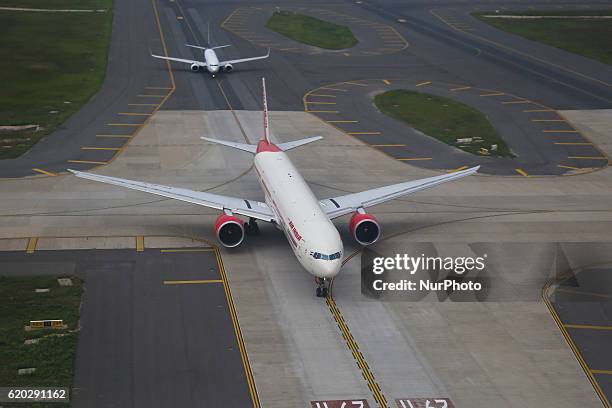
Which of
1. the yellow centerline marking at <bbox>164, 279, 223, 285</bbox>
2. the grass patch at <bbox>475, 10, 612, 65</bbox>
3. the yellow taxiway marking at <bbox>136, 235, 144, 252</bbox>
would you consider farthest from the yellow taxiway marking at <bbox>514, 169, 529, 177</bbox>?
the grass patch at <bbox>475, 10, 612, 65</bbox>

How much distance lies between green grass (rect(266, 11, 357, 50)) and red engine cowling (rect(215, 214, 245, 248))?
7895 centimetres

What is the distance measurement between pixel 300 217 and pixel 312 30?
316 ft

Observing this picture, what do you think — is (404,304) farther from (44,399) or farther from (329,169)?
(329,169)

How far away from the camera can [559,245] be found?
67.1 m

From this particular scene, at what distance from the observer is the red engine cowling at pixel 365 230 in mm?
62812

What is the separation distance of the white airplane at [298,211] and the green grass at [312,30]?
7138 cm

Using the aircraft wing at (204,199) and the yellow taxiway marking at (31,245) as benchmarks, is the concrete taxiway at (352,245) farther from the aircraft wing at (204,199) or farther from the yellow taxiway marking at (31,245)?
the aircraft wing at (204,199)

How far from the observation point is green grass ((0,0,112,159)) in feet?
314

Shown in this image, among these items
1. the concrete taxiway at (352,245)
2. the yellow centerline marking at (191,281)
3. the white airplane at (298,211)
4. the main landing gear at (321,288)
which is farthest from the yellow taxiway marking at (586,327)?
the yellow centerline marking at (191,281)

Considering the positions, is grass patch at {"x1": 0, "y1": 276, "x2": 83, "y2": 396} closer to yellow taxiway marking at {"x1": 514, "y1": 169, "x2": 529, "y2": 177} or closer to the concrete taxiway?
the concrete taxiway

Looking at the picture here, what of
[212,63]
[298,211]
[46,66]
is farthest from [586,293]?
[46,66]

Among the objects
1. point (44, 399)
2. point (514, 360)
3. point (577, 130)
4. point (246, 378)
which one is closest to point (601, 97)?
point (577, 130)

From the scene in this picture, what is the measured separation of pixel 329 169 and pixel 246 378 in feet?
127

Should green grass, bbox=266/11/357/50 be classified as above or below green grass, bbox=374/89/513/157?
below
